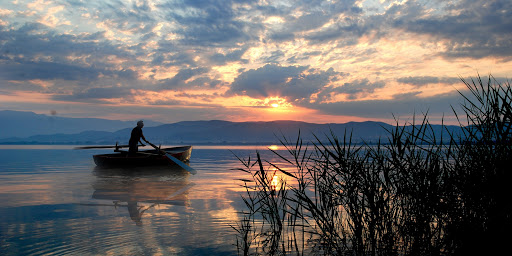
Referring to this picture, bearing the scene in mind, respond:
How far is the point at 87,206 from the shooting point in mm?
9672

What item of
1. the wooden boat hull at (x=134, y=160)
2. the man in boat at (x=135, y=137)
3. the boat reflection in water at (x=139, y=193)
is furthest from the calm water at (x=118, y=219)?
the man in boat at (x=135, y=137)

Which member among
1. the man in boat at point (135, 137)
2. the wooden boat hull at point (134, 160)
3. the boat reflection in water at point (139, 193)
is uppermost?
the man in boat at point (135, 137)

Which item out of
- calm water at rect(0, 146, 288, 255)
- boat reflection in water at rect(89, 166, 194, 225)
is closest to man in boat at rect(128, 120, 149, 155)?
boat reflection in water at rect(89, 166, 194, 225)

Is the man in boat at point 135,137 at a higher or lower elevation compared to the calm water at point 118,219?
higher

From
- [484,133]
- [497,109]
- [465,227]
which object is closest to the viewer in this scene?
[465,227]

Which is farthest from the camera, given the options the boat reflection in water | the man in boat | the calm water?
the man in boat

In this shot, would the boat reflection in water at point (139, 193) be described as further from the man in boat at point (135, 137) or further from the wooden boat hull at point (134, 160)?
the man in boat at point (135, 137)

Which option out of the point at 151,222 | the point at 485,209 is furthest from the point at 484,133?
the point at 151,222

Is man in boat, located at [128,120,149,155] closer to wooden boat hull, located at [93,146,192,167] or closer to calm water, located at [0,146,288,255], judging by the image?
wooden boat hull, located at [93,146,192,167]

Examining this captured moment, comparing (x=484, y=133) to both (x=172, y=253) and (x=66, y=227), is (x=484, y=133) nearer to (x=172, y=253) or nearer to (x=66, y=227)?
(x=172, y=253)

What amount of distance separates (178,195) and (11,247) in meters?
6.13

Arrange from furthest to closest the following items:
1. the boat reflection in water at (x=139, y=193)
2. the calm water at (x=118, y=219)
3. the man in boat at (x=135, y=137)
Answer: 1. the man in boat at (x=135, y=137)
2. the boat reflection in water at (x=139, y=193)
3. the calm water at (x=118, y=219)

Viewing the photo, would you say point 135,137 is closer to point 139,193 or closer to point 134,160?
point 134,160

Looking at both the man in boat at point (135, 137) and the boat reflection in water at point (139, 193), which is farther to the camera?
the man in boat at point (135, 137)
